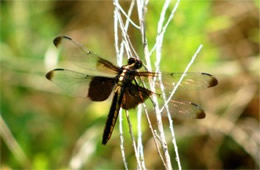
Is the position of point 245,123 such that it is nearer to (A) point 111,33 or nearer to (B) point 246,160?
(B) point 246,160

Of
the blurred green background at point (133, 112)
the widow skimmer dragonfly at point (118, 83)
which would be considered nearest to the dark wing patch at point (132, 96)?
the widow skimmer dragonfly at point (118, 83)

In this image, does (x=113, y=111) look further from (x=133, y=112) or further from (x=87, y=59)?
(x=133, y=112)

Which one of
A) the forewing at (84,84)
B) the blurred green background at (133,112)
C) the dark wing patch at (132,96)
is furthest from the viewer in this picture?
the blurred green background at (133,112)

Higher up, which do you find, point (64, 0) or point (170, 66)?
point (170, 66)

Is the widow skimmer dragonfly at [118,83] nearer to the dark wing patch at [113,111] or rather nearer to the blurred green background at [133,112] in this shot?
the dark wing patch at [113,111]

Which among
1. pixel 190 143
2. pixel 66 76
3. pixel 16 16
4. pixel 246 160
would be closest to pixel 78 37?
pixel 16 16

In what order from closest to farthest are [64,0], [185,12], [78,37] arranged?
[185,12]
[78,37]
[64,0]

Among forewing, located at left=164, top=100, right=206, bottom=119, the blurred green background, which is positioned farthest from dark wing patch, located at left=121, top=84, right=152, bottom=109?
the blurred green background

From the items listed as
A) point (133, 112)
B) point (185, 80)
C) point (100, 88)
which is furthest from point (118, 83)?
point (133, 112)
